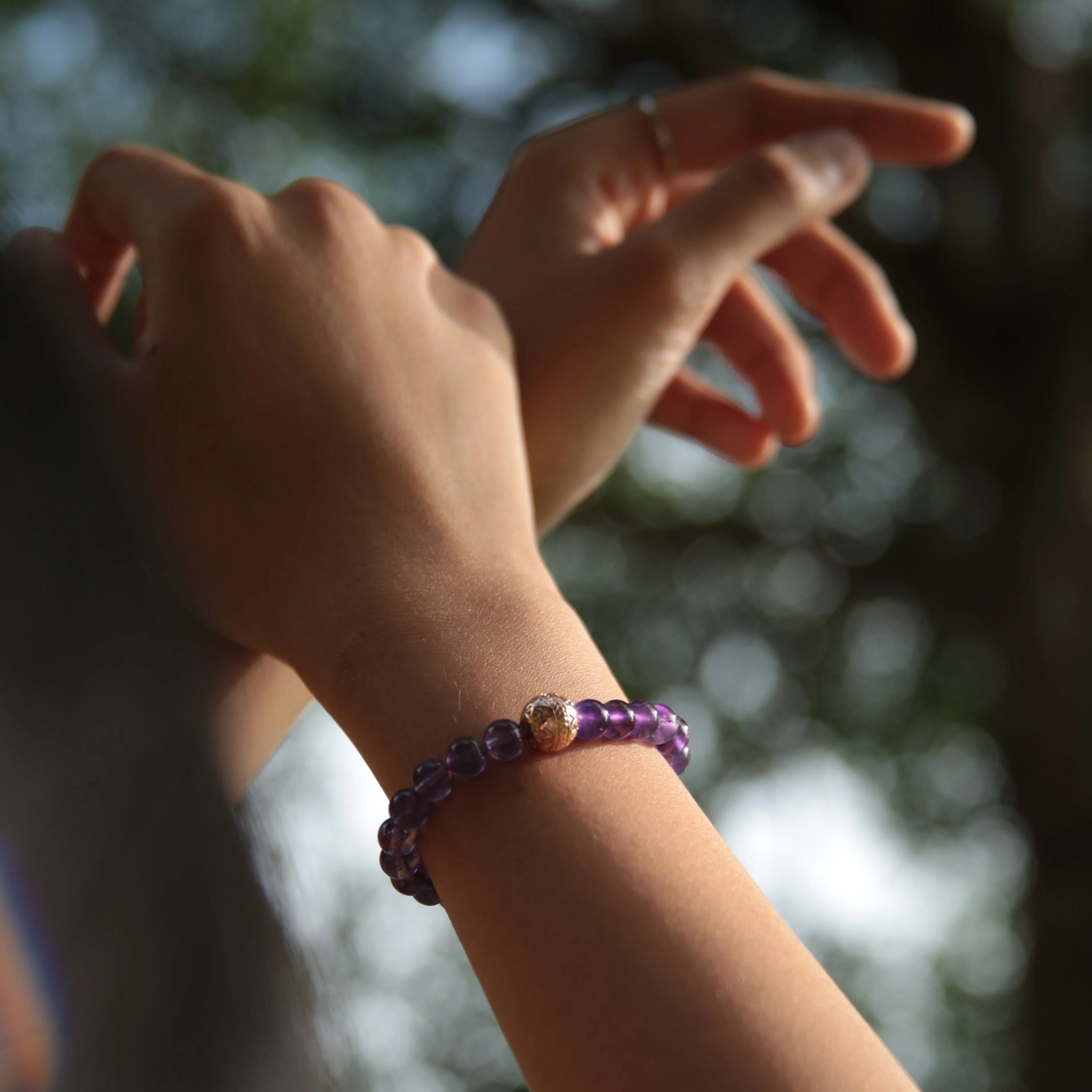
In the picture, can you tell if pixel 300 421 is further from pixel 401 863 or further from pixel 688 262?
pixel 688 262

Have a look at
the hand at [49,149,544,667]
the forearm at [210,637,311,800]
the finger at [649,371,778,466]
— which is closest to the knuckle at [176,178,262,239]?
the hand at [49,149,544,667]

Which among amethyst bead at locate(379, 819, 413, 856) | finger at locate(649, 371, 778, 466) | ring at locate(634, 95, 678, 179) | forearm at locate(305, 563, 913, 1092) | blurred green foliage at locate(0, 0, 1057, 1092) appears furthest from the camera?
blurred green foliage at locate(0, 0, 1057, 1092)

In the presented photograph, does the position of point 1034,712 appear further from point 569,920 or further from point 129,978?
point 129,978

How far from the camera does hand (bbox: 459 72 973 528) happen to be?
3.57ft

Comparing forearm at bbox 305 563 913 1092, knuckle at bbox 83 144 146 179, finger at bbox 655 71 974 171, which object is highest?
finger at bbox 655 71 974 171

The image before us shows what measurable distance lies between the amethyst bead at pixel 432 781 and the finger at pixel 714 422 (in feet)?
3.06

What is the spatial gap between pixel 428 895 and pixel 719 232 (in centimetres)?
76

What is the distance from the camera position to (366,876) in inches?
131

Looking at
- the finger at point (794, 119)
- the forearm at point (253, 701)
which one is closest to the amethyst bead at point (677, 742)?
the forearm at point (253, 701)

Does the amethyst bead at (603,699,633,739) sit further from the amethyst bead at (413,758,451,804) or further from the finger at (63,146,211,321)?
the finger at (63,146,211,321)

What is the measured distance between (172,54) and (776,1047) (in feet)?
11.3

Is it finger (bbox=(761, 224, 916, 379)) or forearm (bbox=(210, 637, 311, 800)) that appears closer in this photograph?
forearm (bbox=(210, 637, 311, 800))

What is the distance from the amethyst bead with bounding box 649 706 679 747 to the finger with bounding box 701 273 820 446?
32.1 inches

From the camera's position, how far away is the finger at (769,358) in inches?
56.9
